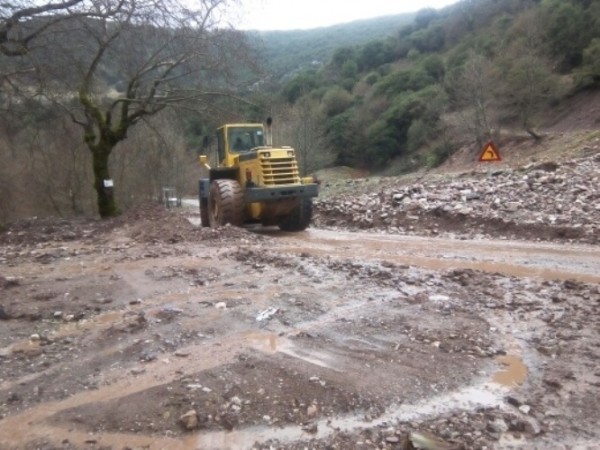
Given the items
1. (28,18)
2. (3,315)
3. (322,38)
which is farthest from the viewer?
(322,38)

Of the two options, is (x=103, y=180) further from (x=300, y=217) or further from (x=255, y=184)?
(x=300, y=217)

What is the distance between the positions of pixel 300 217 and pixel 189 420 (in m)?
11.2

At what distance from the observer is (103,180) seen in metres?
20.1

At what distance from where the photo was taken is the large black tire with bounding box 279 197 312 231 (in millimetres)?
15070

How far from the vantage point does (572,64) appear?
39.3 metres

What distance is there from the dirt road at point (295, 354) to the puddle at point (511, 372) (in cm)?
2

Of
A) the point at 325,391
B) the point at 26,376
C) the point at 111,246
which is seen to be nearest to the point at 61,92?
the point at 111,246

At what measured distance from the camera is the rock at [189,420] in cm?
407

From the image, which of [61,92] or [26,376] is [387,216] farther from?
[26,376]

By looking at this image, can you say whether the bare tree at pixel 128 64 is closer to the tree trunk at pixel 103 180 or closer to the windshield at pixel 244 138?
the tree trunk at pixel 103 180

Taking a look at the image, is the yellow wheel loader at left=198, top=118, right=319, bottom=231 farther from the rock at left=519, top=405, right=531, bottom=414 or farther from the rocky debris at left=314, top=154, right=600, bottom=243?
the rock at left=519, top=405, right=531, bottom=414

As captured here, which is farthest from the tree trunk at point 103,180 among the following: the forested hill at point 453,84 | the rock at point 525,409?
the rock at point 525,409

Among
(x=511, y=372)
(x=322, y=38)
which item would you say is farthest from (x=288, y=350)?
(x=322, y=38)

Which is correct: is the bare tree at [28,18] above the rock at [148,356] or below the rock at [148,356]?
above
